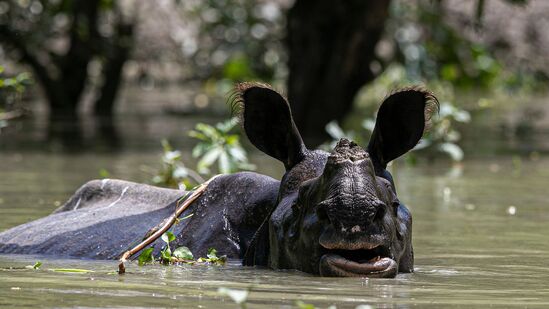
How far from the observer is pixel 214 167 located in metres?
14.2

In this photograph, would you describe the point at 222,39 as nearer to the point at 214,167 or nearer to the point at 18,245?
the point at 214,167

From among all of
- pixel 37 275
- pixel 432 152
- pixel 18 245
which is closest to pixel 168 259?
pixel 37 275

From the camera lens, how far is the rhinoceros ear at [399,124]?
6582mm

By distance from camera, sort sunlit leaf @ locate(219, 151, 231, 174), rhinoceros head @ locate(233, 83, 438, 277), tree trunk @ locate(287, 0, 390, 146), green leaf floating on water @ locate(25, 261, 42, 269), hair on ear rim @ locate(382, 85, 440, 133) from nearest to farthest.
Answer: rhinoceros head @ locate(233, 83, 438, 277) < green leaf floating on water @ locate(25, 261, 42, 269) < hair on ear rim @ locate(382, 85, 440, 133) < sunlit leaf @ locate(219, 151, 231, 174) < tree trunk @ locate(287, 0, 390, 146)

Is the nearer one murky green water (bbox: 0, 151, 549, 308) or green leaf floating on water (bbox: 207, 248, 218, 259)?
murky green water (bbox: 0, 151, 549, 308)

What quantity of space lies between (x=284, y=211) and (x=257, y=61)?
24290mm

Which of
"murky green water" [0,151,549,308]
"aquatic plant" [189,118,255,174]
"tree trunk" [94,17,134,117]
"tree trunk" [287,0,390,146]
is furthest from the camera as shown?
"tree trunk" [94,17,134,117]

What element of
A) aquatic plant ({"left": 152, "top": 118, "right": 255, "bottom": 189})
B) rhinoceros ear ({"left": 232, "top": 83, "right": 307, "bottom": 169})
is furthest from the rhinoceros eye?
aquatic plant ({"left": 152, "top": 118, "right": 255, "bottom": 189})

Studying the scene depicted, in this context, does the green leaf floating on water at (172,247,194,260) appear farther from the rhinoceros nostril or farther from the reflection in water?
the rhinoceros nostril

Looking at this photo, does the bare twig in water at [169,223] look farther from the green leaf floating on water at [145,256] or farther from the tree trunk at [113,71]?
the tree trunk at [113,71]

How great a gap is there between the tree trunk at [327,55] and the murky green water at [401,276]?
505 centimetres

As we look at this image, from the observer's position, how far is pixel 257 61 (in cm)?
3056

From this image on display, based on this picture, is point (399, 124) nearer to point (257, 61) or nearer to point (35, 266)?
point (35, 266)

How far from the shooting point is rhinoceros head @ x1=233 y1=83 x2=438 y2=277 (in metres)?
5.75
